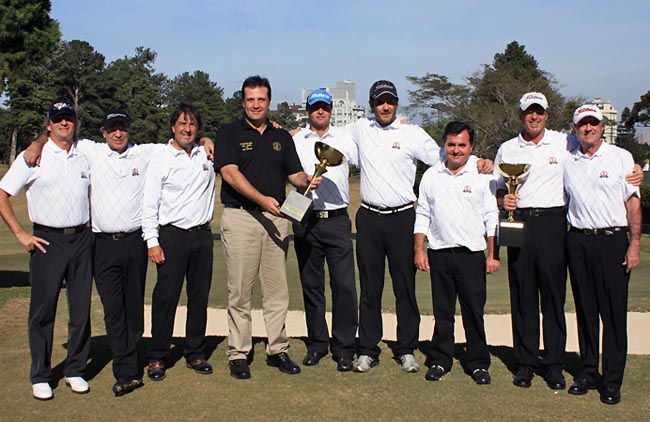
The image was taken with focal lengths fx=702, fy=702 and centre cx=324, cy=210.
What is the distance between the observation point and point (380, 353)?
21.4 feet

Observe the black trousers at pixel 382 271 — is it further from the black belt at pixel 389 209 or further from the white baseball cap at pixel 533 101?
the white baseball cap at pixel 533 101

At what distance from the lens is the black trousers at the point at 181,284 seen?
230 inches

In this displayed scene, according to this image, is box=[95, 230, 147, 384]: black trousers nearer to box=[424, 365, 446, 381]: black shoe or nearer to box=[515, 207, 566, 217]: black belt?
A: box=[424, 365, 446, 381]: black shoe

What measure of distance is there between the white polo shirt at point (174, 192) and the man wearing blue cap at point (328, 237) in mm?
926

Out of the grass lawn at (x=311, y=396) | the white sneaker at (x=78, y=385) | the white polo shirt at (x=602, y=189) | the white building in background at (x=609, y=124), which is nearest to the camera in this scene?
the grass lawn at (x=311, y=396)

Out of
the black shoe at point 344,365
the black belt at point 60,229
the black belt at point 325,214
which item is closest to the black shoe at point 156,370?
the black belt at point 60,229

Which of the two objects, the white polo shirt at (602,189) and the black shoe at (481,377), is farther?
the black shoe at (481,377)

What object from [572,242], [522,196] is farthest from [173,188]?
[572,242]

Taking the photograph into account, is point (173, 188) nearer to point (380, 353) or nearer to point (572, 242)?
point (380, 353)

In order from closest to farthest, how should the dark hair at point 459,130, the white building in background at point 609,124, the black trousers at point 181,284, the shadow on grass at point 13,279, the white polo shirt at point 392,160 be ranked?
1. the dark hair at point 459,130
2. the black trousers at point 181,284
3. the white polo shirt at point 392,160
4. the shadow on grass at point 13,279
5. the white building in background at point 609,124

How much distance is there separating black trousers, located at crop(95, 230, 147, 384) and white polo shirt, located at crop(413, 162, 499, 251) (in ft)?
7.82

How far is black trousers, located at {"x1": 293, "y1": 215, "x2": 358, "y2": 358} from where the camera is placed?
6.28m

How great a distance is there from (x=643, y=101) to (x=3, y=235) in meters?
58.0

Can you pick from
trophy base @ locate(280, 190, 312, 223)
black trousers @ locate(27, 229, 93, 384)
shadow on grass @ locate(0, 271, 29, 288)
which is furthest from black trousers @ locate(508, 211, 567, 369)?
shadow on grass @ locate(0, 271, 29, 288)
